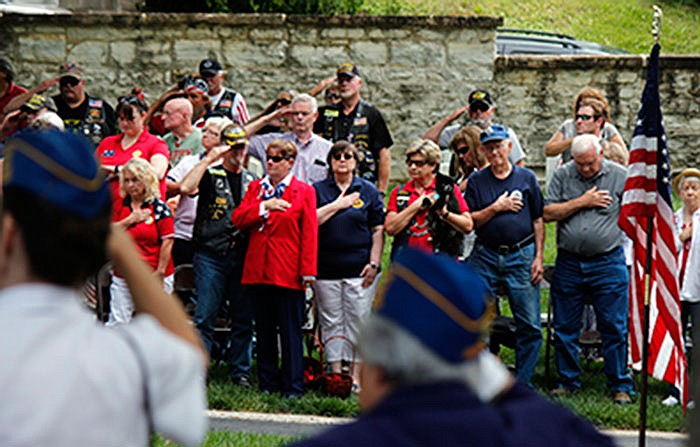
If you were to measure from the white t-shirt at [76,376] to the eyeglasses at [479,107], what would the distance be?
9849 millimetres

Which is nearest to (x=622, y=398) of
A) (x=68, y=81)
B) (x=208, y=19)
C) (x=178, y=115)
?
(x=178, y=115)

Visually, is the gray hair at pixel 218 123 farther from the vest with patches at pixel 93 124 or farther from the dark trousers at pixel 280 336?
the vest with patches at pixel 93 124

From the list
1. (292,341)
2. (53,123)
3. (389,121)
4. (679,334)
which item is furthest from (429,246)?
(389,121)

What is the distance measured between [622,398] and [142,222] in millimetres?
4355

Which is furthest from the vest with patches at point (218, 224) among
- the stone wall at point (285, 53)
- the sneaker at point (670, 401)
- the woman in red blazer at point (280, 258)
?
the stone wall at point (285, 53)

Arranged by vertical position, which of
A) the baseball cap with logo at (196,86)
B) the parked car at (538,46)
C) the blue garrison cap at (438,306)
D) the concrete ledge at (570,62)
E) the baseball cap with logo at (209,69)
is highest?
the parked car at (538,46)

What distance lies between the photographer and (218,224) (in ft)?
34.2

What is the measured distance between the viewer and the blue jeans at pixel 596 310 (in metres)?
10.5

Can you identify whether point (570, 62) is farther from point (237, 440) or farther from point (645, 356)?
point (237, 440)

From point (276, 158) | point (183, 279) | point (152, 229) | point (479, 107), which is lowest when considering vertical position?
point (183, 279)

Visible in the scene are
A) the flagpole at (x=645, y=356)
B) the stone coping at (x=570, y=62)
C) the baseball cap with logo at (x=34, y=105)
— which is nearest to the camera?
the flagpole at (x=645, y=356)

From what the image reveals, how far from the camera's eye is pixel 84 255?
2.59m

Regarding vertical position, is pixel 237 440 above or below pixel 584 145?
below

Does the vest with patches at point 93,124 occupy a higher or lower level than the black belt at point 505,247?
higher
